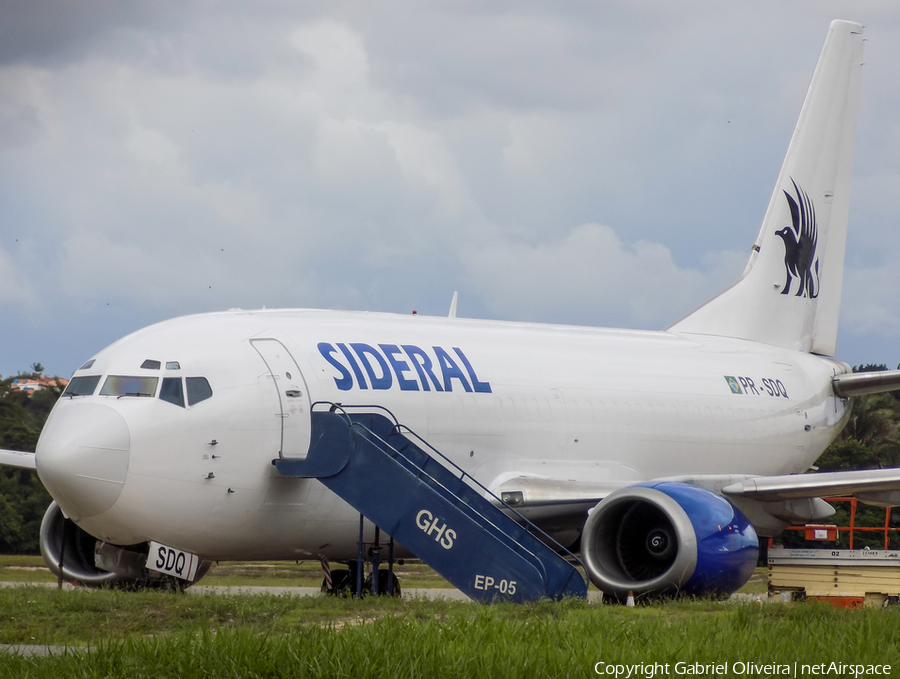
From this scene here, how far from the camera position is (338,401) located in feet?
46.5

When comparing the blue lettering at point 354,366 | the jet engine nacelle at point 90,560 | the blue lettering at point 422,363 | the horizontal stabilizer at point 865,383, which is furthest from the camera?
the horizontal stabilizer at point 865,383

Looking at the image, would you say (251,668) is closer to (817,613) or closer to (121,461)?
(121,461)

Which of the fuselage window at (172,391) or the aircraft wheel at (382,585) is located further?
the aircraft wheel at (382,585)

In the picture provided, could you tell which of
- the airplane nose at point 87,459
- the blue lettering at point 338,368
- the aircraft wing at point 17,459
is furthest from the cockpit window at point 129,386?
the aircraft wing at point 17,459

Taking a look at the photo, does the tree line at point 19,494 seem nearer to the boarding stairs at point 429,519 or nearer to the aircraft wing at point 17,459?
the aircraft wing at point 17,459

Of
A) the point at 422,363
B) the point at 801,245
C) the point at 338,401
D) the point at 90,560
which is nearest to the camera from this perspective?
the point at 338,401

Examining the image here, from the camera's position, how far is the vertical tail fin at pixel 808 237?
22.5 m

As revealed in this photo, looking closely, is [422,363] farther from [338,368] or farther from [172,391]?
[172,391]

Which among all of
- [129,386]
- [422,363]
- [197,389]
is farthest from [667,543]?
[129,386]

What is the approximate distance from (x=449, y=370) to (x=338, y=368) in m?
1.90

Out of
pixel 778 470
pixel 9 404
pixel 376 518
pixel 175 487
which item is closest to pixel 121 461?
pixel 175 487

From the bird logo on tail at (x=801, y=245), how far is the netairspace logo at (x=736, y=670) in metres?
15.7

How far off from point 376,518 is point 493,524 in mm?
1275

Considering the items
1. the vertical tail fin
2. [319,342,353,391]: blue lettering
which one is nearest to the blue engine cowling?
[319,342,353,391]: blue lettering
